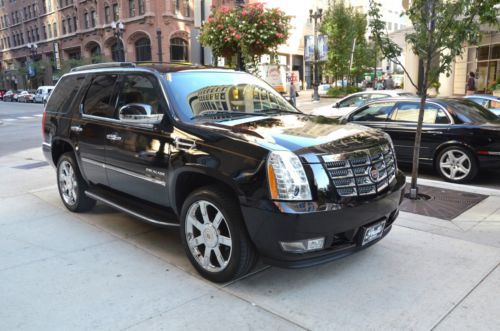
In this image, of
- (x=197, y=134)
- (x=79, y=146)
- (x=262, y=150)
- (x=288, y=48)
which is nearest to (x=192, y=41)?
(x=79, y=146)

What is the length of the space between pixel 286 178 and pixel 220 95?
1.71 meters

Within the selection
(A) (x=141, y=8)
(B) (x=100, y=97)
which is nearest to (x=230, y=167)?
(B) (x=100, y=97)

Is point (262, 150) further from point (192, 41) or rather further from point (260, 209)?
point (192, 41)

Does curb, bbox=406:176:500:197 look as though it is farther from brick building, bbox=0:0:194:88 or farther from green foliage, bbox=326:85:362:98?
brick building, bbox=0:0:194:88

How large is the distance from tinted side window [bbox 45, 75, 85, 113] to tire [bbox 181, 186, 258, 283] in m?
2.89

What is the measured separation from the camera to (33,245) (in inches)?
187

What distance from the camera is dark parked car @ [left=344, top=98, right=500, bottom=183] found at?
719cm

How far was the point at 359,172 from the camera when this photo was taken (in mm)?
3498

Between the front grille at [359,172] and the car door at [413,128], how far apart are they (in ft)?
14.4

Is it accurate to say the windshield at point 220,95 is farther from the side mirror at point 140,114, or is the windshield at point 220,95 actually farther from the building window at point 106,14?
the building window at point 106,14

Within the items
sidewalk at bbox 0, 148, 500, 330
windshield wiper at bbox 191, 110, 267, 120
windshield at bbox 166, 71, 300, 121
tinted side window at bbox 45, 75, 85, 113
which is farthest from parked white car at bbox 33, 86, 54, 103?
windshield wiper at bbox 191, 110, 267, 120

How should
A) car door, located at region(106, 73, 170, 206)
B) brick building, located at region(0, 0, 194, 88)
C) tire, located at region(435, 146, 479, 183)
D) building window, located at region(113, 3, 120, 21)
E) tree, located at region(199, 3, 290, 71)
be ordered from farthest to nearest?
Answer: building window, located at region(113, 3, 120, 21), brick building, located at region(0, 0, 194, 88), tree, located at region(199, 3, 290, 71), tire, located at region(435, 146, 479, 183), car door, located at region(106, 73, 170, 206)

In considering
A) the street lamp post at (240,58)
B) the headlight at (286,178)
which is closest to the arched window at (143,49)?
the street lamp post at (240,58)

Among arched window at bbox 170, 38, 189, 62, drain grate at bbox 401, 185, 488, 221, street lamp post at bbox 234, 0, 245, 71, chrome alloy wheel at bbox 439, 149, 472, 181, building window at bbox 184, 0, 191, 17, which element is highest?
building window at bbox 184, 0, 191, 17
